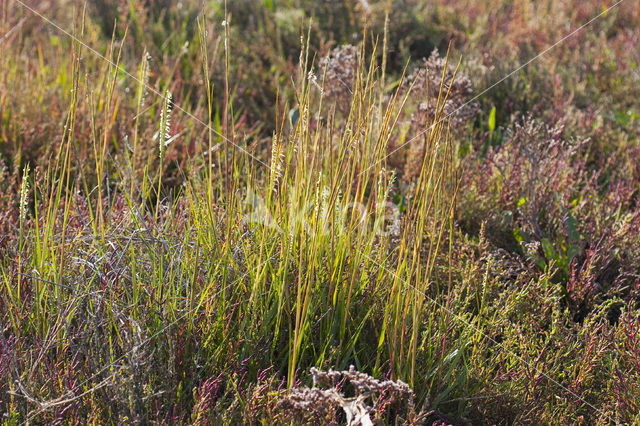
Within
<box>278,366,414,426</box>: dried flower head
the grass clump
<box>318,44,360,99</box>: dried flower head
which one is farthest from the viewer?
<box>318,44,360,99</box>: dried flower head

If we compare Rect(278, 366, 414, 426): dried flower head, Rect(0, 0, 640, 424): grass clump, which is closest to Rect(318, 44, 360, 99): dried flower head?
Rect(0, 0, 640, 424): grass clump

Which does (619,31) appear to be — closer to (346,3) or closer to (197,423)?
(346,3)

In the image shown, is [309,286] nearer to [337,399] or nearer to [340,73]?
[337,399]

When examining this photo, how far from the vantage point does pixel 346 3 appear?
4.92 metres

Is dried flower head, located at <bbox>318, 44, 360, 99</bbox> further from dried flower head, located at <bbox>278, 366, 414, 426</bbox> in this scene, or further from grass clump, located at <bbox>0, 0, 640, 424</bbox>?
dried flower head, located at <bbox>278, 366, 414, 426</bbox>

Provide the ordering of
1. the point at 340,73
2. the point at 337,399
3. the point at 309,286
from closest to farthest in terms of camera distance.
Answer: the point at 337,399 < the point at 309,286 < the point at 340,73

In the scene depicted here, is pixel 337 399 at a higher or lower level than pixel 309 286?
lower

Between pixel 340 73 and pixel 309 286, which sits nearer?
Answer: pixel 309 286

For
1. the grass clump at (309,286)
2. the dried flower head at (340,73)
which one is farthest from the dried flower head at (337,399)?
the dried flower head at (340,73)

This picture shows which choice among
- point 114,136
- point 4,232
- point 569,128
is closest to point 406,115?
point 569,128

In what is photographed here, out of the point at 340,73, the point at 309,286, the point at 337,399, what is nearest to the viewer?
the point at 337,399

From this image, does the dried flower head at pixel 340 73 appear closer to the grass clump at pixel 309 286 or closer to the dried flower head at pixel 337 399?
the grass clump at pixel 309 286

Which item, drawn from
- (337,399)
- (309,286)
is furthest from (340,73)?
(337,399)

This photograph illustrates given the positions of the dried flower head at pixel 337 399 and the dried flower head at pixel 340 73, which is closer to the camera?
the dried flower head at pixel 337 399
